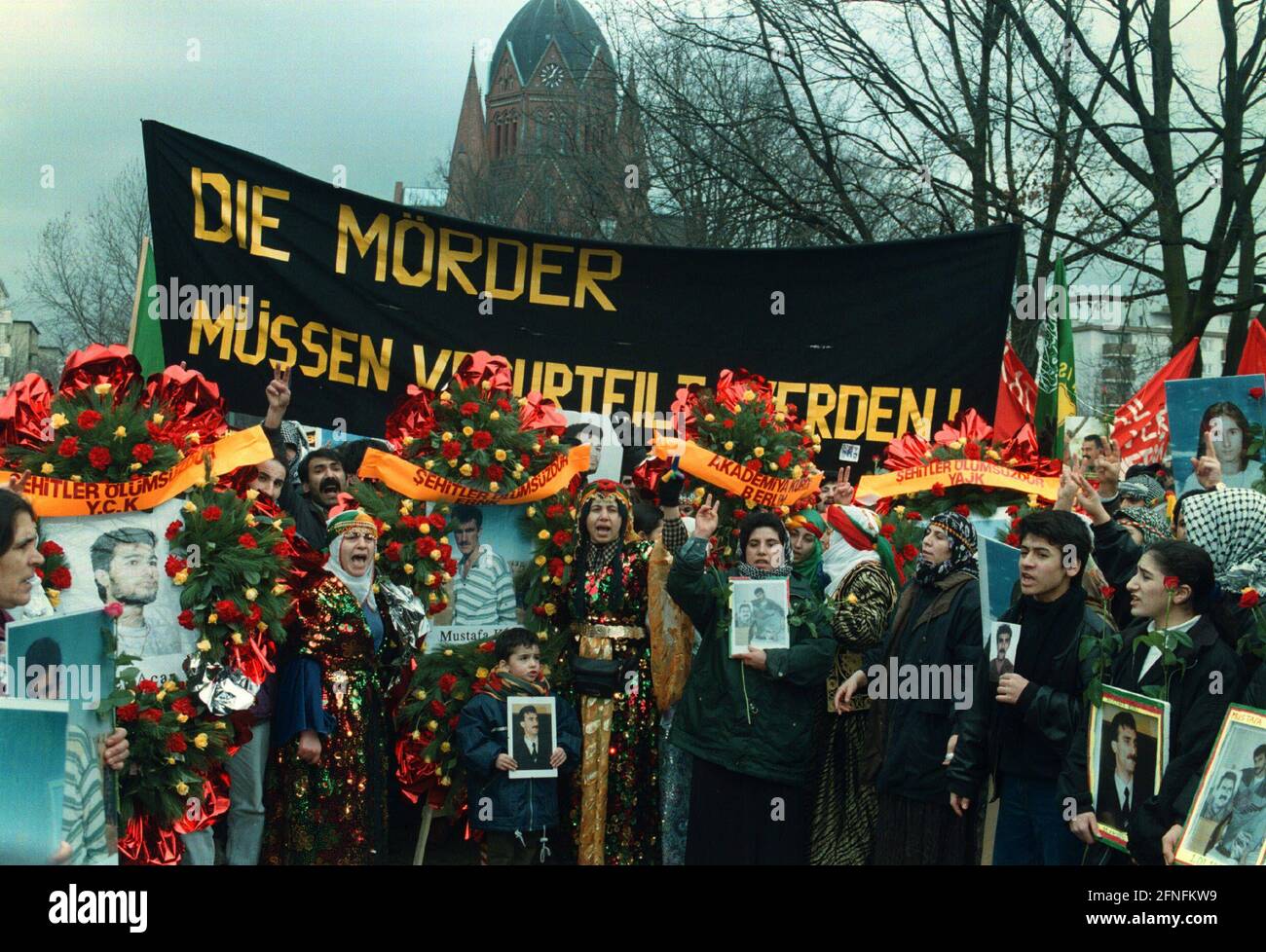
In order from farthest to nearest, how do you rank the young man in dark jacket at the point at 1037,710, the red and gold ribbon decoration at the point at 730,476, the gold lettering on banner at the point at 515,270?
the gold lettering on banner at the point at 515,270, the red and gold ribbon decoration at the point at 730,476, the young man in dark jacket at the point at 1037,710

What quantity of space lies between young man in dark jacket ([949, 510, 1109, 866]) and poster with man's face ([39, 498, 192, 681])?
3.35 metres

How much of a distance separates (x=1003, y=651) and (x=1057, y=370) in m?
5.37

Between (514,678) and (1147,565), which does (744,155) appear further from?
(1147,565)

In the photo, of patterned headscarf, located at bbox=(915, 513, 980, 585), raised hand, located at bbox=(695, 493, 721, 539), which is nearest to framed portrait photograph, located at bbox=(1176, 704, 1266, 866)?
patterned headscarf, located at bbox=(915, 513, 980, 585)

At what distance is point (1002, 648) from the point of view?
5.64m

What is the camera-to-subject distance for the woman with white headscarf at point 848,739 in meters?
6.87

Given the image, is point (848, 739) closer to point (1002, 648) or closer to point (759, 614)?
point (759, 614)

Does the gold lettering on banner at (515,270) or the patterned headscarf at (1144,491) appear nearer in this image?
the patterned headscarf at (1144,491)

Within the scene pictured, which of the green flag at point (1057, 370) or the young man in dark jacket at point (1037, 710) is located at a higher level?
the green flag at point (1057, 370)

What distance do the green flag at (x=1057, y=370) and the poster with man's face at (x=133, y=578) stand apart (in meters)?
6.57

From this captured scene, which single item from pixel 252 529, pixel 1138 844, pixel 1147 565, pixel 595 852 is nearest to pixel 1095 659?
pixel 1147 565

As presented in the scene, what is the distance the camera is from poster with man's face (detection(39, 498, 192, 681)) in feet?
19.1

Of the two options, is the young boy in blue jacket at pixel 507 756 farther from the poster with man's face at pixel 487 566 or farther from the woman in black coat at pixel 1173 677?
the woman in black coat at pixel 1173 677

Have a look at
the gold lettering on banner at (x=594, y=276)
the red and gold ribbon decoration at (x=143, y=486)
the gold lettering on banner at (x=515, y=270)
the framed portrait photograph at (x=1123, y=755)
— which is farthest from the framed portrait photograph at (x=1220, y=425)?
the red and gold ribbon decoration at (x=143, y=486)
